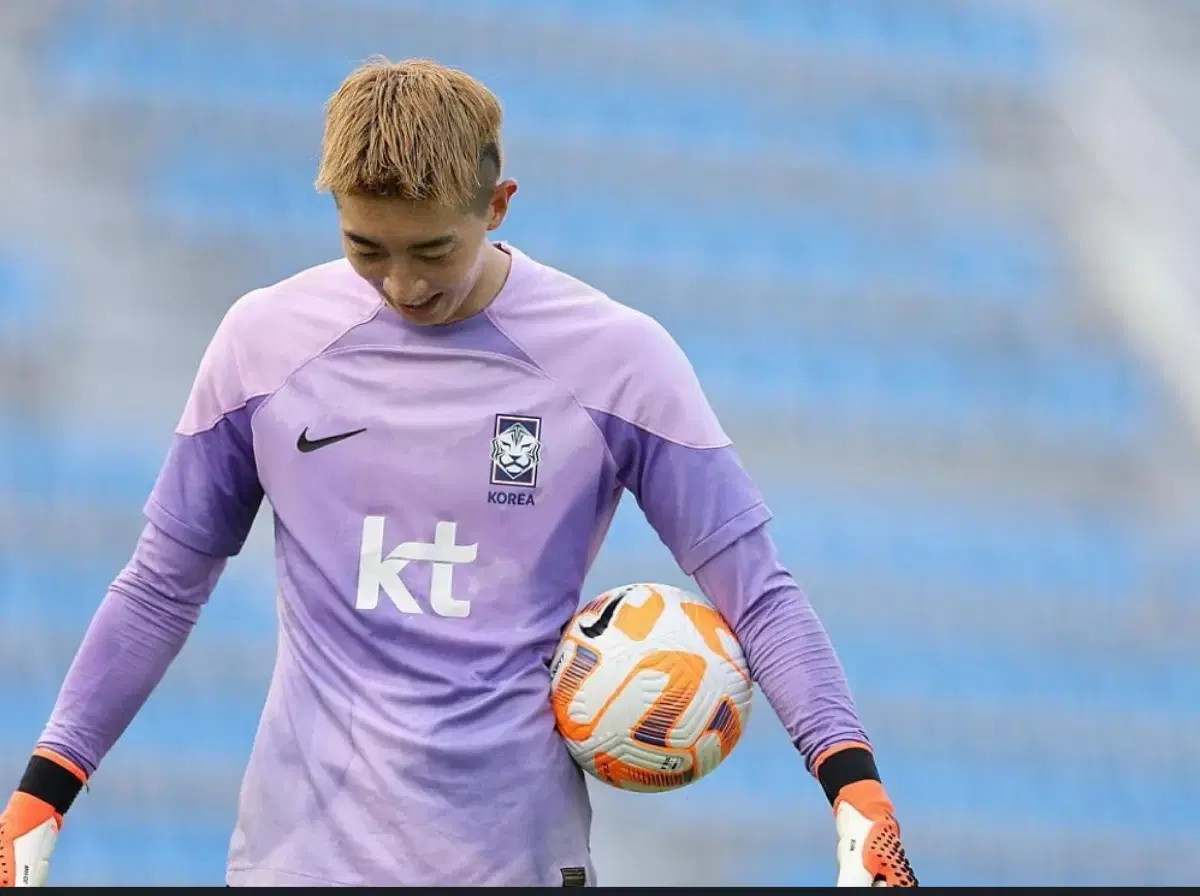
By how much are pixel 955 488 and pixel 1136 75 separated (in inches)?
44.2

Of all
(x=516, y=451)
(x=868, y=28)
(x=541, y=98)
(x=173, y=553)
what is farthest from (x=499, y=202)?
(x=868, y=28)

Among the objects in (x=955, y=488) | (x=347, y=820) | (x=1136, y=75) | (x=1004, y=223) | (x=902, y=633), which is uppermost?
(x=1136, y=75)

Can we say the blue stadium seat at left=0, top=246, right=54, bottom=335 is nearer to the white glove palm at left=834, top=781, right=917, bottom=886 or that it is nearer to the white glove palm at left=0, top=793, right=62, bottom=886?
the white glove palm at left=0, top=793, right=62, bottom=886

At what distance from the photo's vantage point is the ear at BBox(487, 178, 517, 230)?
1.83m

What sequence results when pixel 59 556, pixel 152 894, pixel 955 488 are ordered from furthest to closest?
pixel 955 488 → pixel 59 556 → pixel 152 894

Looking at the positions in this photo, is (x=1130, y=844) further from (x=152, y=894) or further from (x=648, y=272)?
(x=152, y=894)

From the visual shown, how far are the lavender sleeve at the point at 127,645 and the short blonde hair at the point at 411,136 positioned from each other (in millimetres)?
417

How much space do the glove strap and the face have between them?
536 mm

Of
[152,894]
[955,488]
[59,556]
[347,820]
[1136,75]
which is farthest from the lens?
[1136,75]

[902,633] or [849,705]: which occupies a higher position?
[902,633]

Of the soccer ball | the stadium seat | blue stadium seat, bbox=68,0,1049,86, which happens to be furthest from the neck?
blue stadium seat, bbox=68,0,1049,86

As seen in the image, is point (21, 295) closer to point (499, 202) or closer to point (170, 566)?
point (170, 566)

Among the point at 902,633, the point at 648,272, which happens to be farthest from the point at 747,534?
the point at 648,272

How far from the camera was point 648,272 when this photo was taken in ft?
13.4
